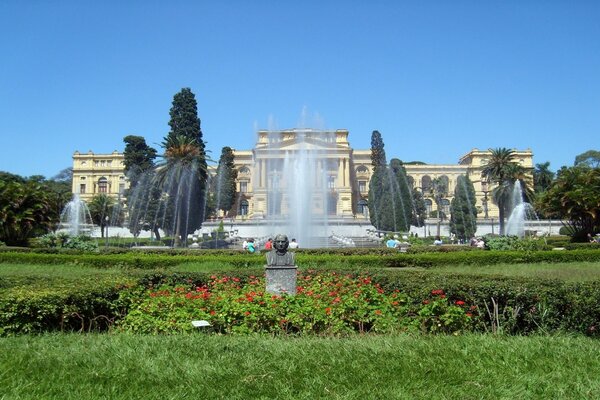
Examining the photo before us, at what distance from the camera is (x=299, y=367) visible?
5.12 metres

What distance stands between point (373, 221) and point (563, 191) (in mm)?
26178

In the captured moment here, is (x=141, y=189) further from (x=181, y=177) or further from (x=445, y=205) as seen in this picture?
(x=445, y=205)

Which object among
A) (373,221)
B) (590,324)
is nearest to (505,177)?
(373,221)

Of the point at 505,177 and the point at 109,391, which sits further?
the point at 505,177

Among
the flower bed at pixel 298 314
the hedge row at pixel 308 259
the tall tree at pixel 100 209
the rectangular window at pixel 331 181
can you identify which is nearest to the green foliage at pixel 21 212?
the hedge row at pixel 308 259

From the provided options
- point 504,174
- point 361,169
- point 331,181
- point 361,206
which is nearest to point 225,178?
point 331,181

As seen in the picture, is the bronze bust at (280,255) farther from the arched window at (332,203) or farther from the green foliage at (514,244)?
the arched window at (332,203)

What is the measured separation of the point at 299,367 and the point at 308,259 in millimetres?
11822

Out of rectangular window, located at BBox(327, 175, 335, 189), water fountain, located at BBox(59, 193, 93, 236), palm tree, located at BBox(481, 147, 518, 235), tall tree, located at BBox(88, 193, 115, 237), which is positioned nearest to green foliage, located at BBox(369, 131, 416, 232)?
palm tree, located at BBox(481, 147, 518, 235)

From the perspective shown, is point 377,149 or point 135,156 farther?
point 377,149

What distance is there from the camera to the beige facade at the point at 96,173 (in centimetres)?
8844

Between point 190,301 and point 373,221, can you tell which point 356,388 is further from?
point 373,221

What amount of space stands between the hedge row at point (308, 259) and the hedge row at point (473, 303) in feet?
27.6

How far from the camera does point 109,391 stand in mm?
4434
